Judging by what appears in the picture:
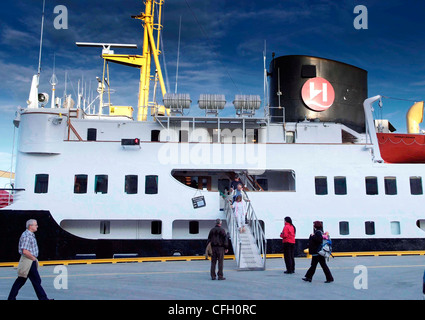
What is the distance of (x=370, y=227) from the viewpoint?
15.4 metres

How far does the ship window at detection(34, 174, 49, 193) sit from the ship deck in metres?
3.83

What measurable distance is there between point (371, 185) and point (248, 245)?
6.97 meters

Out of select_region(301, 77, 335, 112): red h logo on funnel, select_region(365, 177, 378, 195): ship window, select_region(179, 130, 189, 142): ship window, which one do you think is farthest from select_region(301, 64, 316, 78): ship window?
select_region(179, 130, 189, 142): ship window

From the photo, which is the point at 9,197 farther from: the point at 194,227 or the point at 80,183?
the point at 194,227

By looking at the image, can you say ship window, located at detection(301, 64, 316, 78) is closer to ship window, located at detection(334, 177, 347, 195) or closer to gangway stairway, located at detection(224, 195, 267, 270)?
ship window, located at detection(334, 177, 347, 195)

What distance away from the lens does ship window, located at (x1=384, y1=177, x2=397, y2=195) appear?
15812mm

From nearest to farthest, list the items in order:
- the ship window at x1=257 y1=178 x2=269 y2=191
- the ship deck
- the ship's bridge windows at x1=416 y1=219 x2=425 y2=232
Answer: the ship deck → the ship's bridge windows at x1=416 y1=219 x2=425 y2=232 → the ship window at x1=257 y1=178 x2=269 y2=191

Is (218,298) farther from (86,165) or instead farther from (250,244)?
(86,165)

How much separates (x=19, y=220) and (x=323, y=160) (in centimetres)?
1231

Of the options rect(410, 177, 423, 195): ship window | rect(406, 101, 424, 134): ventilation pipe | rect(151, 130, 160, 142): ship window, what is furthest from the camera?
rect(406, 101, 424, 134): ventilation pipe

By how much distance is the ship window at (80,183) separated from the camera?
1519 cm

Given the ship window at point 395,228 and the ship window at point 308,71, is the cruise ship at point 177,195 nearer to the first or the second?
the ship window at point 395,228

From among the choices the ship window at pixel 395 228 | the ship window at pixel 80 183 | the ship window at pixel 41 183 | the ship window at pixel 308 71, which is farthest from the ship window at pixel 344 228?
the ship window at pixel 41 183

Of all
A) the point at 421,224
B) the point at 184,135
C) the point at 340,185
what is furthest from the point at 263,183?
the point at 421,224
